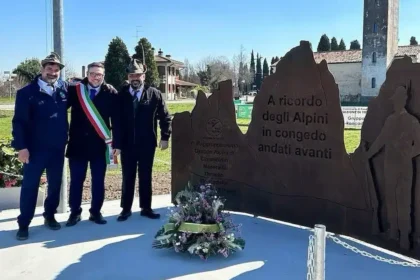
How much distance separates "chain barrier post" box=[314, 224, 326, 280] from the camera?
2.84 metres

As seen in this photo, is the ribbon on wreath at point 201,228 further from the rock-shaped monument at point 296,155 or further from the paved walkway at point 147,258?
the rock-shaped monument at point 296,155

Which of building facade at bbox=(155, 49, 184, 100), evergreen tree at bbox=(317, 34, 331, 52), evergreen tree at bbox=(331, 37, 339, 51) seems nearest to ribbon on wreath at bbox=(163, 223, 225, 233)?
building facade at bbox=(155, 49, 184, 100)

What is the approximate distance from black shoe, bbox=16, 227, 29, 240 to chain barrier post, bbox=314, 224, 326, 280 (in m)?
3.29

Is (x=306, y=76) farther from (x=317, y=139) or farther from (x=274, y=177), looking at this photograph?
(x=274, y=177)

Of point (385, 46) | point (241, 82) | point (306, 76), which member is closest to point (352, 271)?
point (306, 76)

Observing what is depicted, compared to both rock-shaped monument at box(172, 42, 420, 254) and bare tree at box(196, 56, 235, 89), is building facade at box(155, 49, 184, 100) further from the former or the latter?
rock-shaped monument at box(172, 42, 420, 254)

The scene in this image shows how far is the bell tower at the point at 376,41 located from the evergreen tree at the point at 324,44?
22124 millimetres

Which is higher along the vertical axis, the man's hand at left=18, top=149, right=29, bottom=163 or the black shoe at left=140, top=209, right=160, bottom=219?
the man's hand at left=18, top=149, right=29, bottom=163

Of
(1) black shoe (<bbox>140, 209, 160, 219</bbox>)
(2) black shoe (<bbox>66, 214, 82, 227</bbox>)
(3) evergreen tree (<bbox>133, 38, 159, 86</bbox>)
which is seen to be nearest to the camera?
(2) black shoe (<bbox>66, 214, 82, 227</bbox>)

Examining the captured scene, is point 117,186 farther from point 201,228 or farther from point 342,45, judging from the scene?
point 342,45

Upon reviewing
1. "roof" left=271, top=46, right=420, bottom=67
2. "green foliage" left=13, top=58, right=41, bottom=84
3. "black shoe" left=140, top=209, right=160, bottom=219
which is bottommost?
"black shoe" left=140, top=209, right=160, bottom=219

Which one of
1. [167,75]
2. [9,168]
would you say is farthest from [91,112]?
[167,75]

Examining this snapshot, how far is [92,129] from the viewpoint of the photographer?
534 cm

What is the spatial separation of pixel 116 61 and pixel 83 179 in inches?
1487
